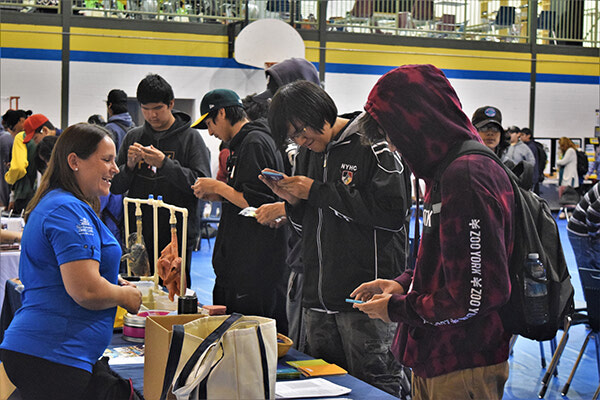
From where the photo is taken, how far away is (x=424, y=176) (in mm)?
1850

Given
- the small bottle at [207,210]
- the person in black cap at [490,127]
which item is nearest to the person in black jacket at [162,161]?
the person in black cap at [490,127]

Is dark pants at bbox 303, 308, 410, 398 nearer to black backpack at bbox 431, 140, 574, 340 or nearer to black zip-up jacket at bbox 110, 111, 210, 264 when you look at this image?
black backpack at bbox 431, 140, 574, 340

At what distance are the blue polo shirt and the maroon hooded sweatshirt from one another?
927 mm

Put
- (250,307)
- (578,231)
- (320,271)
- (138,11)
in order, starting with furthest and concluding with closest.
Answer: (138,11) → (578,231) → (250,307) → (320,271)

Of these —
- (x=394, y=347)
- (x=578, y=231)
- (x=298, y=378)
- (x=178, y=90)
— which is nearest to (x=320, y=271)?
(x=298, y=378)

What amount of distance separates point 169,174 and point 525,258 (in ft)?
7.51

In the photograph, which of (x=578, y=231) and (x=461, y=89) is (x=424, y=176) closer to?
(x=578, y=231)

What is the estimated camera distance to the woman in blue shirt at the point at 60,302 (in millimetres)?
2090

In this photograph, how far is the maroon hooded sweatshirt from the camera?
5.46 ft

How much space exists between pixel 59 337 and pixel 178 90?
11.3m

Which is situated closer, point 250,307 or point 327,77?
point 250,307

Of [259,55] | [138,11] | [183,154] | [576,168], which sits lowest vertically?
[576,168]

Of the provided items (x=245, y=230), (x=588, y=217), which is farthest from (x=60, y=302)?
(x=588, y=217)

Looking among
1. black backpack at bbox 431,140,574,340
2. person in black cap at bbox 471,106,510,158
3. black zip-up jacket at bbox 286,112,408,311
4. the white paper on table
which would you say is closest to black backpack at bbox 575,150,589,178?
person in black cap at bbox 471,106,510,158
